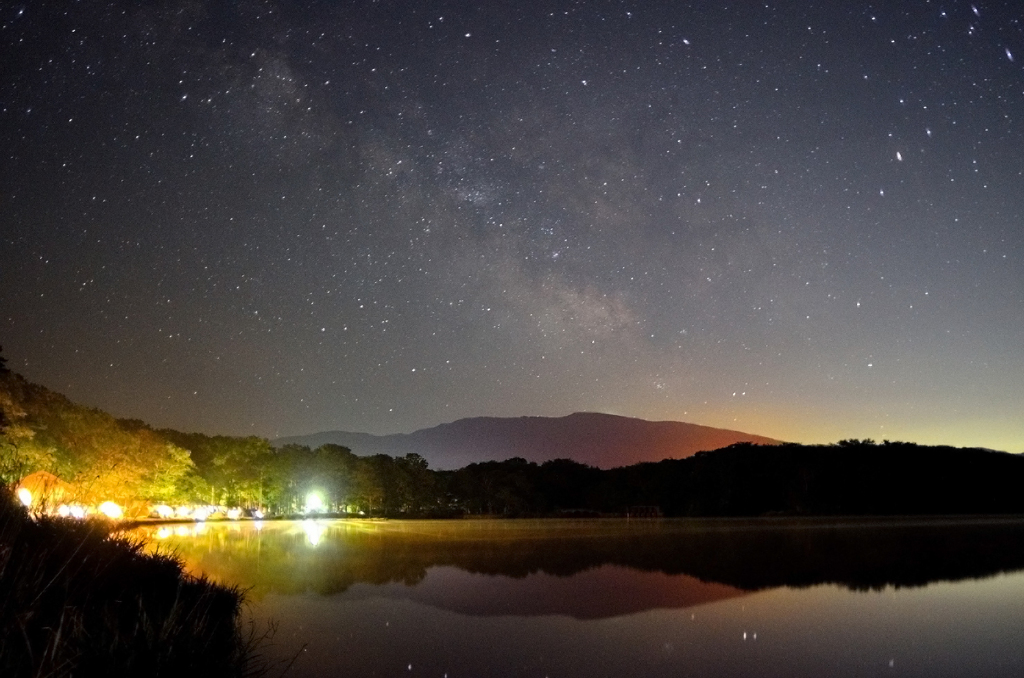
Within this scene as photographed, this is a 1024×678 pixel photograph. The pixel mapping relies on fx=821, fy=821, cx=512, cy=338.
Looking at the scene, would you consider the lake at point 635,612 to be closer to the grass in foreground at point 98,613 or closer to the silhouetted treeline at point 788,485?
the grass in foreground at point 98,613

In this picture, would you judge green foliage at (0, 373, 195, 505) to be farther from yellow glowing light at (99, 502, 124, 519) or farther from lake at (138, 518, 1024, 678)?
lake at (138, 518, 1024, 678)

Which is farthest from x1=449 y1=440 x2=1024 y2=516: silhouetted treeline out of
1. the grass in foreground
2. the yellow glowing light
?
the grass in foreground

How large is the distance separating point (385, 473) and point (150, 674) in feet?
243

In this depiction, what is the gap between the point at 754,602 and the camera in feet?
42.9

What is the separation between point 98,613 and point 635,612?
7638 millimetres

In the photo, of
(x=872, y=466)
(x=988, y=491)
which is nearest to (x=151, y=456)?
(x=872, y=466)

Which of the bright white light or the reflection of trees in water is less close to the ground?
the reflection of trees in water

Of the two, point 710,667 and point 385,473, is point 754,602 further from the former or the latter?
point 385,473

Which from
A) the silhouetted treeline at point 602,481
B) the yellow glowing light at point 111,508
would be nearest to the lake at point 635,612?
the yellow glowing light at point 111,508

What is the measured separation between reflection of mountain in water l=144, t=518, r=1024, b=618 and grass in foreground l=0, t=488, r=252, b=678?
4026 mm

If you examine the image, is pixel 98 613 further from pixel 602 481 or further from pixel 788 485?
pixel 602 481

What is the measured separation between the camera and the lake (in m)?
8.69

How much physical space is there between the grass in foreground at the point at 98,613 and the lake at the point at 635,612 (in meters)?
1.16

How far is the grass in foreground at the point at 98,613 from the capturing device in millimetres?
4820
